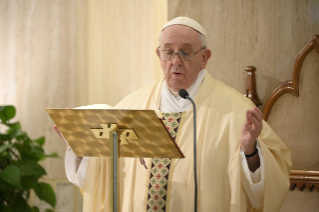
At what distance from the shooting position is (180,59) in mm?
2816

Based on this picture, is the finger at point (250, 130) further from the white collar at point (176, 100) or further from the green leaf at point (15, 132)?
the green leaf at point (15, 132)

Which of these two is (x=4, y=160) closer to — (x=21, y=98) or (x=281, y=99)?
(x=281, y=99)

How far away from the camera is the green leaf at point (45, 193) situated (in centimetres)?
89

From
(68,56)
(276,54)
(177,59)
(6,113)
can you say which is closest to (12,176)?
(6,113)

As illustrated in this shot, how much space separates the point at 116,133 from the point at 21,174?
3.58 feet

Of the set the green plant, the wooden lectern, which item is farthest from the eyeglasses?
the green plant

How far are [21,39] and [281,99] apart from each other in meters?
3.00

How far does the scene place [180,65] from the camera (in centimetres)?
282

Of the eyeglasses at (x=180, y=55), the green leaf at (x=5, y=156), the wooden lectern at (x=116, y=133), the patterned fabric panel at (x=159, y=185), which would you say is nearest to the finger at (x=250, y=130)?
the wooden lectern at (x=116, y=133)

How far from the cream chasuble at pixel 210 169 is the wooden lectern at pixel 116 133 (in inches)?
25.2

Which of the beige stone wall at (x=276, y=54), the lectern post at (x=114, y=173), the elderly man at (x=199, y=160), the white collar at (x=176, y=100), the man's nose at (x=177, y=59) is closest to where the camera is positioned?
the lectern post at (x=114, y=173)

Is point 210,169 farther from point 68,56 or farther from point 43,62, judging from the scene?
point 43,62

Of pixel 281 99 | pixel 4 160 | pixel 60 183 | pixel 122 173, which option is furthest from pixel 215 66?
pixel 4 160

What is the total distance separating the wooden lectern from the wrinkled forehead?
3.42ft
